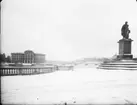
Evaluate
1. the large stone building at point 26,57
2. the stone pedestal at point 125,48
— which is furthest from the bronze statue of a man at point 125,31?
the large stone building at point 26,57

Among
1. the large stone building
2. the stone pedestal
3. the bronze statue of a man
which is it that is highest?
the bronze statue of a man

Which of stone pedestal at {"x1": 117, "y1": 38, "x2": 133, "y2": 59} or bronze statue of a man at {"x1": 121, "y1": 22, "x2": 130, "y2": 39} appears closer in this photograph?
stone pedestal at {"x1": 117, "y1": 38, "x2": 133, "y2": 59}

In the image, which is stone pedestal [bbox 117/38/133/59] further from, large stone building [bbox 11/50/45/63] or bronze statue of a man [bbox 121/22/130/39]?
large stone building [bbox 11/50/45/63]

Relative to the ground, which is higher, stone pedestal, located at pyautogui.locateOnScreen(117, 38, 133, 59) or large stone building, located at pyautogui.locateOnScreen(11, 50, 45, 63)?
stone pedestal, located at pyautogui.locateOnScreen(117, 38, 133, 59)

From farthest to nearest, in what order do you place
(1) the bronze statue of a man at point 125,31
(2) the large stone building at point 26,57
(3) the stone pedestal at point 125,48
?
(2) the large stone building at point 26,57, (1) the bronze statue of a man at point 125,31, (3) the stone pedestal at point 125,48

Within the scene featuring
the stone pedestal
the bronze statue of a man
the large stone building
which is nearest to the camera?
the stone pedestal

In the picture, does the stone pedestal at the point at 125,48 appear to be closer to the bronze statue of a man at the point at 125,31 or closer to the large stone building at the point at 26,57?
the bronze statue of a man at the point at 125,31

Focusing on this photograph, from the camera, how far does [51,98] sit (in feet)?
14.6

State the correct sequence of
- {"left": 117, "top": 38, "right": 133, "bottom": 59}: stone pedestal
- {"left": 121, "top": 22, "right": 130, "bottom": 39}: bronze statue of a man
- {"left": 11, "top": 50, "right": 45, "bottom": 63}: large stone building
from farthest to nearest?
{"left": 11, "top": 50, "right": 45, "bottom": 63}: large stone building, {"left": 121, "top": 22, "right": 130, "bottom": 39}: bronze statue of a man, {"left": 117, "top": 38, "right": 133, "bottom": 59}: stone pedestal

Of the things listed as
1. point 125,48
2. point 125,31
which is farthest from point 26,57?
point 125,48

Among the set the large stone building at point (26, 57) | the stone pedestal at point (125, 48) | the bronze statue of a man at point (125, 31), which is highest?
the bronze statue of a man at point (125, 31)

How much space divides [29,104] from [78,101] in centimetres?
164

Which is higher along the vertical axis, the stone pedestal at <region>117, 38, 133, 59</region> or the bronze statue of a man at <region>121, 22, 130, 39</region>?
the bronze statue of a man at <region>121, 22, 130, 39</region>

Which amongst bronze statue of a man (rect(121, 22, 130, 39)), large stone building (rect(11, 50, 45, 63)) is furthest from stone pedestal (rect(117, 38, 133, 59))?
large stone building (rect(11, 50, 45, 63))
